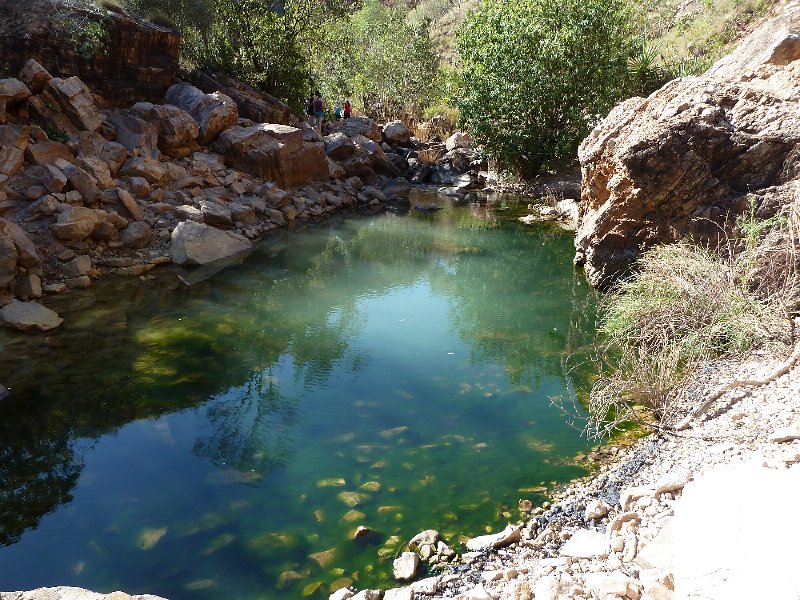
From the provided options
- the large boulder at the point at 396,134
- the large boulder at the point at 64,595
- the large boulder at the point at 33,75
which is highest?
the large boulder at the point at 33,75

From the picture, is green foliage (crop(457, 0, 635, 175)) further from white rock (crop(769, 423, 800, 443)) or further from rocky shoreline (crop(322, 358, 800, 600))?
white rock (crop(769, 423, 800, 443))

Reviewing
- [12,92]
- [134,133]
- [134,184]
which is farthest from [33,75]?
[134,184]

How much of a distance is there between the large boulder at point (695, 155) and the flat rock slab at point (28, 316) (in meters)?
8.89

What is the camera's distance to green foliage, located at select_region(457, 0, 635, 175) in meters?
18.3

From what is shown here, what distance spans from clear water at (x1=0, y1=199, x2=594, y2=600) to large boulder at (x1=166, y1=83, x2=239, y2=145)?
6738 millimetres

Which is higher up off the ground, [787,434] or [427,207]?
[787,434]

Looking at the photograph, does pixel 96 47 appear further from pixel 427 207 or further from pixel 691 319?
pixel 691 319

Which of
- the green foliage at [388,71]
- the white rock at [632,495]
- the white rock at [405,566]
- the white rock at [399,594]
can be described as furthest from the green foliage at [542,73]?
the white rock at [399,594]

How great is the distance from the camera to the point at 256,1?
2178cm

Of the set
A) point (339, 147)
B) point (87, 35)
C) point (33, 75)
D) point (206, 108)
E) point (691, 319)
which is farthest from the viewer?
point (339, 147)

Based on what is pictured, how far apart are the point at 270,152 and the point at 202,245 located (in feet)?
18.2

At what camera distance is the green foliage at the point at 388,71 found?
31.8 meters

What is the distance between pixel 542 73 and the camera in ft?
60.9

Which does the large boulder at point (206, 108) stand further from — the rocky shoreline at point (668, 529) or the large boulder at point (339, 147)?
the rocky shoreline at point (668, 529)
